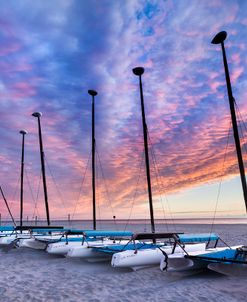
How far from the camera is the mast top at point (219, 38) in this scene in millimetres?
18234

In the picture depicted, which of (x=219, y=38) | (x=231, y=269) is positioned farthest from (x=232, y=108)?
(x=231, y=269)

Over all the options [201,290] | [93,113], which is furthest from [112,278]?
[93,113]

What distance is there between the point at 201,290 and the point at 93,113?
71.8 ft

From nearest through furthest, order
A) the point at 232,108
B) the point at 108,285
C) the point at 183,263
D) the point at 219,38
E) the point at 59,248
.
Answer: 1. the point at 108,285
2. the point at 183,263
3. the point at 59,248
4. the point at 232,108
5. the point at 219,38

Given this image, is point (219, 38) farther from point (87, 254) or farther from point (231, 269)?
point (87, 254)

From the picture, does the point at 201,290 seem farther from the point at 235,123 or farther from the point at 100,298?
the point at 235,123

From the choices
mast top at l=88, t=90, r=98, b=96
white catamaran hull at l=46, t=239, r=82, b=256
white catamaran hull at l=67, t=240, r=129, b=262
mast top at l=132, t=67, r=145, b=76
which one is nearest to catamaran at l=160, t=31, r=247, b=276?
white catamaran hull at l=67, t=240, r=129, b=262

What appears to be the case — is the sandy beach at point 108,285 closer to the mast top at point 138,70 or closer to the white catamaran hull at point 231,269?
the white catamaran hull at point 231,269

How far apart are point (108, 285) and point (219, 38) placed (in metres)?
15.1

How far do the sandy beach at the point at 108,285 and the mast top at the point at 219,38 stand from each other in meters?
13.2

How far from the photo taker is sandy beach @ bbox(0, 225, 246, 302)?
9148mm

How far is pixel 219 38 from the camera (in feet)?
60.7

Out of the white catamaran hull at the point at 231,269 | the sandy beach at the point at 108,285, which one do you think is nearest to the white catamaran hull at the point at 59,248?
the sandy beach at the point at 108,285

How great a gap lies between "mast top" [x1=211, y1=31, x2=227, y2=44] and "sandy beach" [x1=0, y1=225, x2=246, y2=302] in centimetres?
1322
